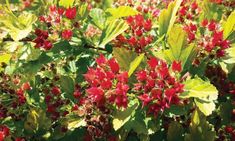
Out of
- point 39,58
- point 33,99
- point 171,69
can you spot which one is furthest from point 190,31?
point 33,99

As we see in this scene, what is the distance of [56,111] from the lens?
234 cm

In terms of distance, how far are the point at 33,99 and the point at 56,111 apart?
156 millimetres

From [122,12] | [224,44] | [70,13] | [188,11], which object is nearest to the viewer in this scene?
[224,44]

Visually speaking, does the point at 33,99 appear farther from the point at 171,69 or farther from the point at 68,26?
the point at 171,69

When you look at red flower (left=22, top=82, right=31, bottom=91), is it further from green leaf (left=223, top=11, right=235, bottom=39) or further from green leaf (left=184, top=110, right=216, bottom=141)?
green leaf (left=223, top=11, right=235, bottom=39)

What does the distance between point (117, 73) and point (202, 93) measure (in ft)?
1.29

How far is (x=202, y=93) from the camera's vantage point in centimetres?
173

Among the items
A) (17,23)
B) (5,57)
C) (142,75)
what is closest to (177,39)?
(142,75)

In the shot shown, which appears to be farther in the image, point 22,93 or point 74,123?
point 22,93

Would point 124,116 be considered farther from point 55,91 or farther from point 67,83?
point 55,91

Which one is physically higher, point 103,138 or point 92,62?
point 92,62

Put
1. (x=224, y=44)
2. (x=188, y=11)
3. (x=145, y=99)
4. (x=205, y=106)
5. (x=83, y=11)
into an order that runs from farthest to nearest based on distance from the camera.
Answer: (x=188, y=11) → (x=83, y=11) → (x=224, y=44) → (x=205, y=106) → (x=145, y=99)

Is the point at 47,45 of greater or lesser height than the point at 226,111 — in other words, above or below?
above

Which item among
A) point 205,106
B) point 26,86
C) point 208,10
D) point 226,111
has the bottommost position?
point 26,86
